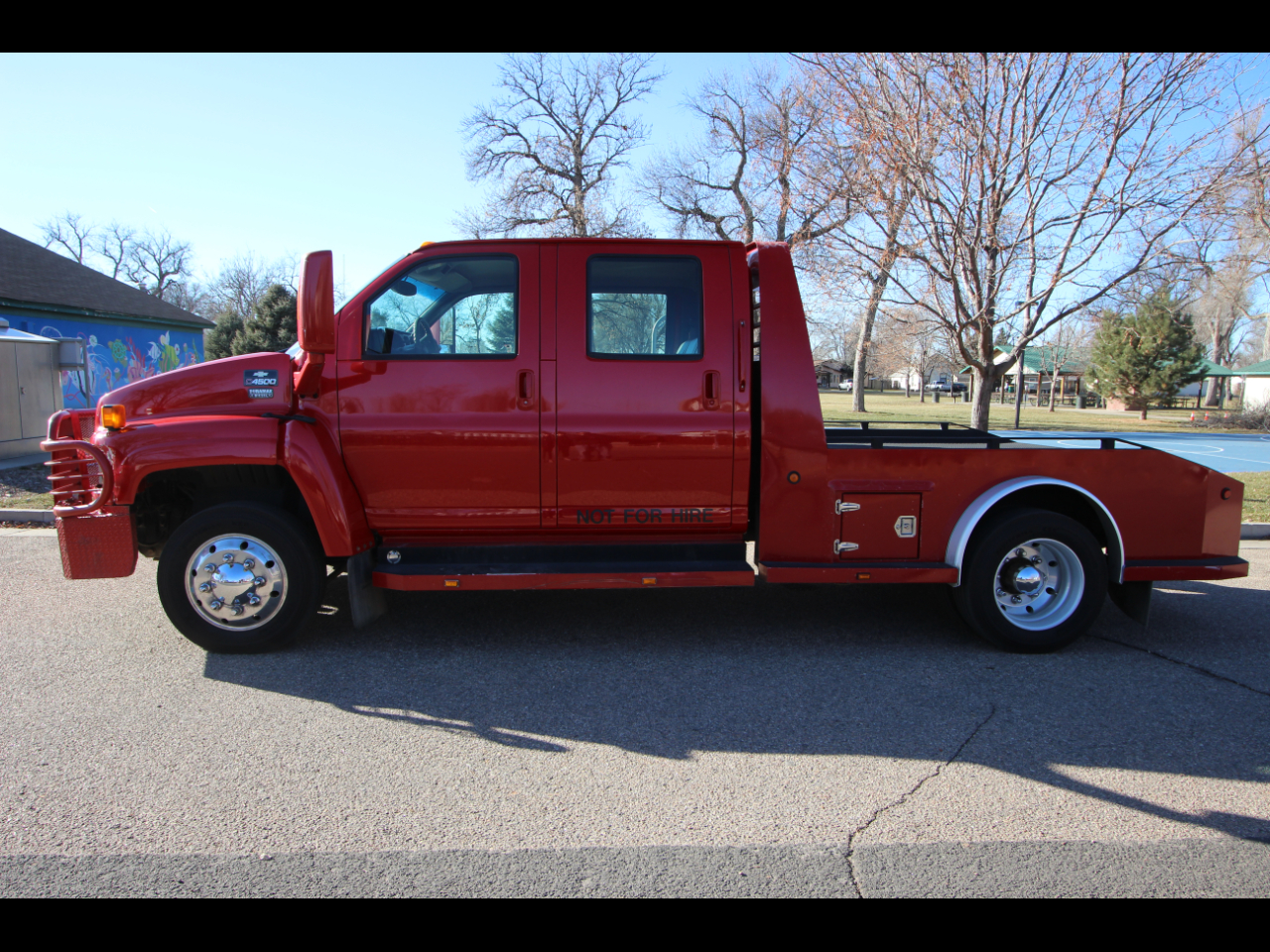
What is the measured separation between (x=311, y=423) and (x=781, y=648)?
3.08 meters

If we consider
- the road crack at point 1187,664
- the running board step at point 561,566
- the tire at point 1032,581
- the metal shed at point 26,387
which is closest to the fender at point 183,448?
the running board step at point 561,566

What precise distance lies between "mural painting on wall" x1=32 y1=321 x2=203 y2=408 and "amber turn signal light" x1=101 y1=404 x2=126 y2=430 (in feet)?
50.0

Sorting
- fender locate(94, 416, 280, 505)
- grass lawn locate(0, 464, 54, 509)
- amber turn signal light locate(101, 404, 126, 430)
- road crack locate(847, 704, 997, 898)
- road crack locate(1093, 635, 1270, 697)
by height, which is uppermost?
amber turn signal light locate(101, 404, 126, 430)

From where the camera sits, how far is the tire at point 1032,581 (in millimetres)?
4703

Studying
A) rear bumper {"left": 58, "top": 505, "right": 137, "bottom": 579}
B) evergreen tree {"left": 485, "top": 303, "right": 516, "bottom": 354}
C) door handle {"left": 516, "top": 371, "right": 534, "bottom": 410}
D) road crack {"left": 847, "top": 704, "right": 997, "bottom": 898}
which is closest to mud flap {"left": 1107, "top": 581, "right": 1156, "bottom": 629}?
road crack {"left": 847, "top": 704, "right": 997, "bottom": 898}

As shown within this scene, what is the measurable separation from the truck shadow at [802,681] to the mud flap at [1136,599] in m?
0.21

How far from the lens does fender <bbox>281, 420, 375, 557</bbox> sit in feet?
14.4

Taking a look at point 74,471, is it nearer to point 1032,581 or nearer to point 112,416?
point 112,416

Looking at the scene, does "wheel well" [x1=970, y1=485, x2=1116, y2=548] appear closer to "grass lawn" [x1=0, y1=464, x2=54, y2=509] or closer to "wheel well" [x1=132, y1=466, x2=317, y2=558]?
"wheel well" [x1=132, y1=466, x2=317, y2=558]

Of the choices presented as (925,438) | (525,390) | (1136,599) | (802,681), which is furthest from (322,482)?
(1136,599)

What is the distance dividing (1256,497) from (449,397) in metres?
11.3

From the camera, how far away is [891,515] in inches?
187
